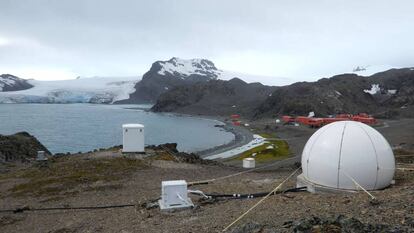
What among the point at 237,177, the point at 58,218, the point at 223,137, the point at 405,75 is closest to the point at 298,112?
the point at 223,137

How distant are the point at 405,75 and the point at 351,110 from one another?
122ft

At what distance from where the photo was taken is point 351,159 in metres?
14.9

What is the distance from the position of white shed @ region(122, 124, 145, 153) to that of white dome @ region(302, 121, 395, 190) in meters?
14.5

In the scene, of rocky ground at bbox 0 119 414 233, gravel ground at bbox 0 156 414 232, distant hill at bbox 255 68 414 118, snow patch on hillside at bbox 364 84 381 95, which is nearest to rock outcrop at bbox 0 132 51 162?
rocky ground at bbox 0 119 414 233

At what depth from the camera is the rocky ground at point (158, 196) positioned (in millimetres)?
10211

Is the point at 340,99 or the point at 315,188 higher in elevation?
the point at 340,99

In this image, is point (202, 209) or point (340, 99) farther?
point (340, 99)

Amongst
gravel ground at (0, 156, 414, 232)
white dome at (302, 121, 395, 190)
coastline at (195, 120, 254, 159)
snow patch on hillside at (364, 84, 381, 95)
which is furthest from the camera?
snow patch on hillside at (364, 84, 381, 95)

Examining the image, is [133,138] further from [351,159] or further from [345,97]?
[345,97]

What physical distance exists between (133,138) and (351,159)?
54.2ft

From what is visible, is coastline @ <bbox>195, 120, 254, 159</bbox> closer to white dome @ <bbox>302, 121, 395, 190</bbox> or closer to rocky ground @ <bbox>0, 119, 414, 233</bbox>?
rocky ground @ <bbox>0, 119, 414, 233</bbox>

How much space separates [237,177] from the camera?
22.4m

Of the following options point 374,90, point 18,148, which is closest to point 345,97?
point 374,90

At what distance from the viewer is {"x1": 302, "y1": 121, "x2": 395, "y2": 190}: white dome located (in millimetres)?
14875
